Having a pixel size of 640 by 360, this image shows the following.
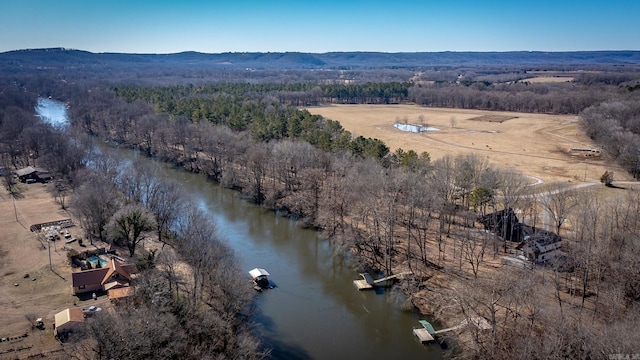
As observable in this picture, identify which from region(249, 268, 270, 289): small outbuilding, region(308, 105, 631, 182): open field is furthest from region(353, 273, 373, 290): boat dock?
region(308, 105, 631, 182): open field

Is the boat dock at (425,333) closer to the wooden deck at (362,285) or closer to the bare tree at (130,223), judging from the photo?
the wooden deck at (362,285)

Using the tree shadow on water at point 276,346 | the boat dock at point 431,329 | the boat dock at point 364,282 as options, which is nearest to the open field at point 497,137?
the boat dock at point 364,282

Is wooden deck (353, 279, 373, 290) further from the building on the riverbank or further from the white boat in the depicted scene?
the building on the riverbank

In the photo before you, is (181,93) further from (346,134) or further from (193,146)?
(346,134)

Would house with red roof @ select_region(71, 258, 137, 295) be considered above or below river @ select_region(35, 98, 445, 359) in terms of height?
above

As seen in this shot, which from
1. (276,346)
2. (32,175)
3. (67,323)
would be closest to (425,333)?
(276,346)

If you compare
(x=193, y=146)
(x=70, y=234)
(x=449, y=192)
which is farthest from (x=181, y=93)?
(x=449, y=192)

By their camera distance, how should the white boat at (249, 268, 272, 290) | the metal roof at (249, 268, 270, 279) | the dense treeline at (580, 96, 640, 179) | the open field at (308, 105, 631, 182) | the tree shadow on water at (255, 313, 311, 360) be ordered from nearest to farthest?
the tree shadow on water at (255, 313, 311, 360) < the white boat at (249, 268, 272, 290) < the metal roof at (249, 268, 270, 279) < the dense treeline at (580, 96, 640, 179) < the open field at (308, 105, 631, 182)

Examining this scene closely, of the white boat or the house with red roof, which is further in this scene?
the white boat
